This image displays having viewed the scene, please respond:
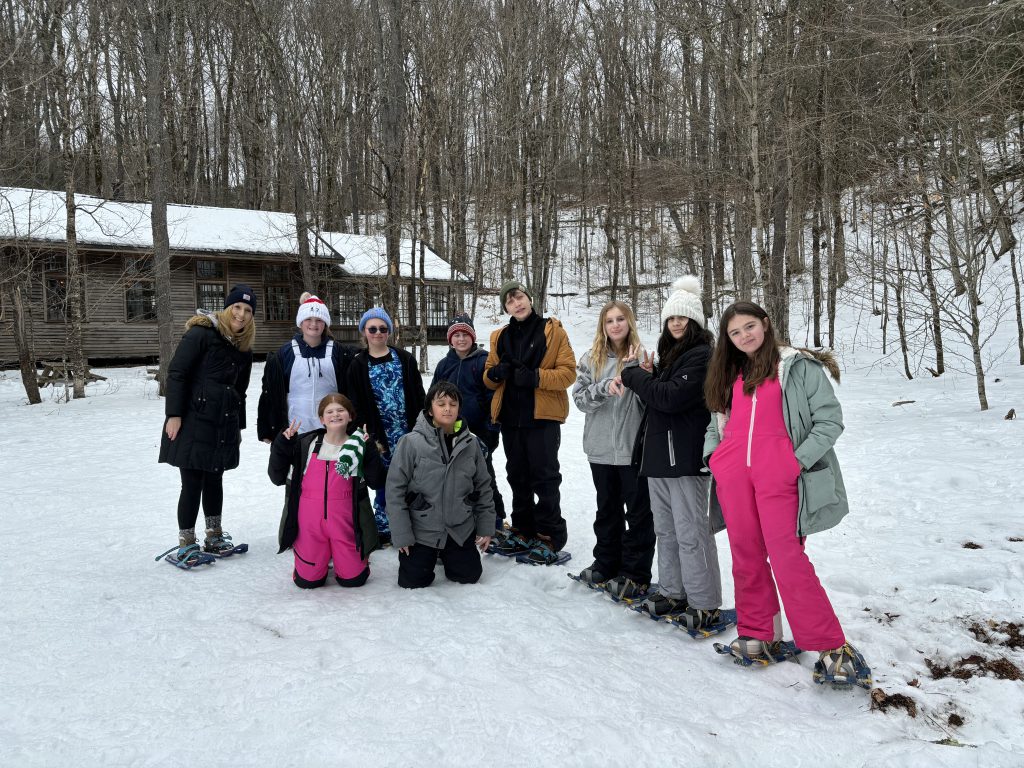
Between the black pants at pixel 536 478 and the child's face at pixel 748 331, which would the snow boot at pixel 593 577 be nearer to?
the black pants at pixel 536 478

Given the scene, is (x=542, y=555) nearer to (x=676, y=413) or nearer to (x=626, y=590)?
(x=626, y=590)

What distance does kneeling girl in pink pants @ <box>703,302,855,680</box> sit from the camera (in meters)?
2.94

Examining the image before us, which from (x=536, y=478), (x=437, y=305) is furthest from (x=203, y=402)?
(x=437, y=305)

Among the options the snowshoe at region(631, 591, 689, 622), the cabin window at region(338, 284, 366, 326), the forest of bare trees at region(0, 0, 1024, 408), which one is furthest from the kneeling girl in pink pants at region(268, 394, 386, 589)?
the cabin window at region(338, 284, 366, 326)

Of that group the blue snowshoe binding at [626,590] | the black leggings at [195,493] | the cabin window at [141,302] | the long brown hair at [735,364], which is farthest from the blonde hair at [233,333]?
the cabin window at [141,302]

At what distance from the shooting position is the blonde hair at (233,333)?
4.51 m

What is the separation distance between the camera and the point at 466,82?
72.7 ft

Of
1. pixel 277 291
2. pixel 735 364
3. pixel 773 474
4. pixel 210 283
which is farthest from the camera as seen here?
pixel 277 291

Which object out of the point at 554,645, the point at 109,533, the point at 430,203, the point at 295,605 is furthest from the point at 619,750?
the point at 430,203

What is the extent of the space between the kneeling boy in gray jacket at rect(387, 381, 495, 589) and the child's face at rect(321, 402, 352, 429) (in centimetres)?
43

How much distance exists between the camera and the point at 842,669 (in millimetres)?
2869

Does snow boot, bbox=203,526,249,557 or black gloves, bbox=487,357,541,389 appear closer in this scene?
black gloves, bbox=487,357,541,389

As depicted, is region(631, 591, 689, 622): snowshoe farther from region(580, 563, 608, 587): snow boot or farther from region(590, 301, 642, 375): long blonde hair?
region(590, 301, 642, 375): long blonde hair

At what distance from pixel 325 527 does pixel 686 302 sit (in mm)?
2600
